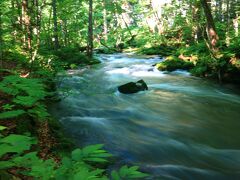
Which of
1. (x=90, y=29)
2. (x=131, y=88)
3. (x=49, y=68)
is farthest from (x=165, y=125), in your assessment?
(x=90, y=29)

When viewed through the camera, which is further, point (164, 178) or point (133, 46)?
point (133, 46)

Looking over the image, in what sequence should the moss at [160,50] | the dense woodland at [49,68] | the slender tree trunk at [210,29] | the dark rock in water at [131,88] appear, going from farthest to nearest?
the moss at [160,50]
the slender tree trunk at [210,29]
the dark rock in water at [131,88]
the dense woodland at [49,68]

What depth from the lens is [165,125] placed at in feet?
25.2

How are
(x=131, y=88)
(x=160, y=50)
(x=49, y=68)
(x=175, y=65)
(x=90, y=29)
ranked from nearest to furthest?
(x=49, y=68) → (x=131, y=88) → (x=175, y=65) → (x=90, y=29) → (x=160, y=50)

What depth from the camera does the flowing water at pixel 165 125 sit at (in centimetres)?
554

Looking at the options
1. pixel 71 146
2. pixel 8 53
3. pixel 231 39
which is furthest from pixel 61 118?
pixel 231 39

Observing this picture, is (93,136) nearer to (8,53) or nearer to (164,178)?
(164,178)

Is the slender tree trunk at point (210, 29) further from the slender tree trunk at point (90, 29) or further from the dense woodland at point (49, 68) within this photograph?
the slender tree trunk at point (90, 29)

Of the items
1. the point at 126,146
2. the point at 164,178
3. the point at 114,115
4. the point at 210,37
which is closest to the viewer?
the point at 164,178

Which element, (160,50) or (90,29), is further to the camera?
(160,50)

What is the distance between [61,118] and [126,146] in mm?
2229

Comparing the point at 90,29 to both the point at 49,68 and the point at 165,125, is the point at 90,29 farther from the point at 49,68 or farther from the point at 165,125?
the point at 165,125

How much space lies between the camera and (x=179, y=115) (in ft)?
28.4

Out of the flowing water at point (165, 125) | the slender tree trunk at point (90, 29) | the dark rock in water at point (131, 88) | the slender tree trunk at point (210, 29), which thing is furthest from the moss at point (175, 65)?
the slender tree trunk at point (90, 29)
